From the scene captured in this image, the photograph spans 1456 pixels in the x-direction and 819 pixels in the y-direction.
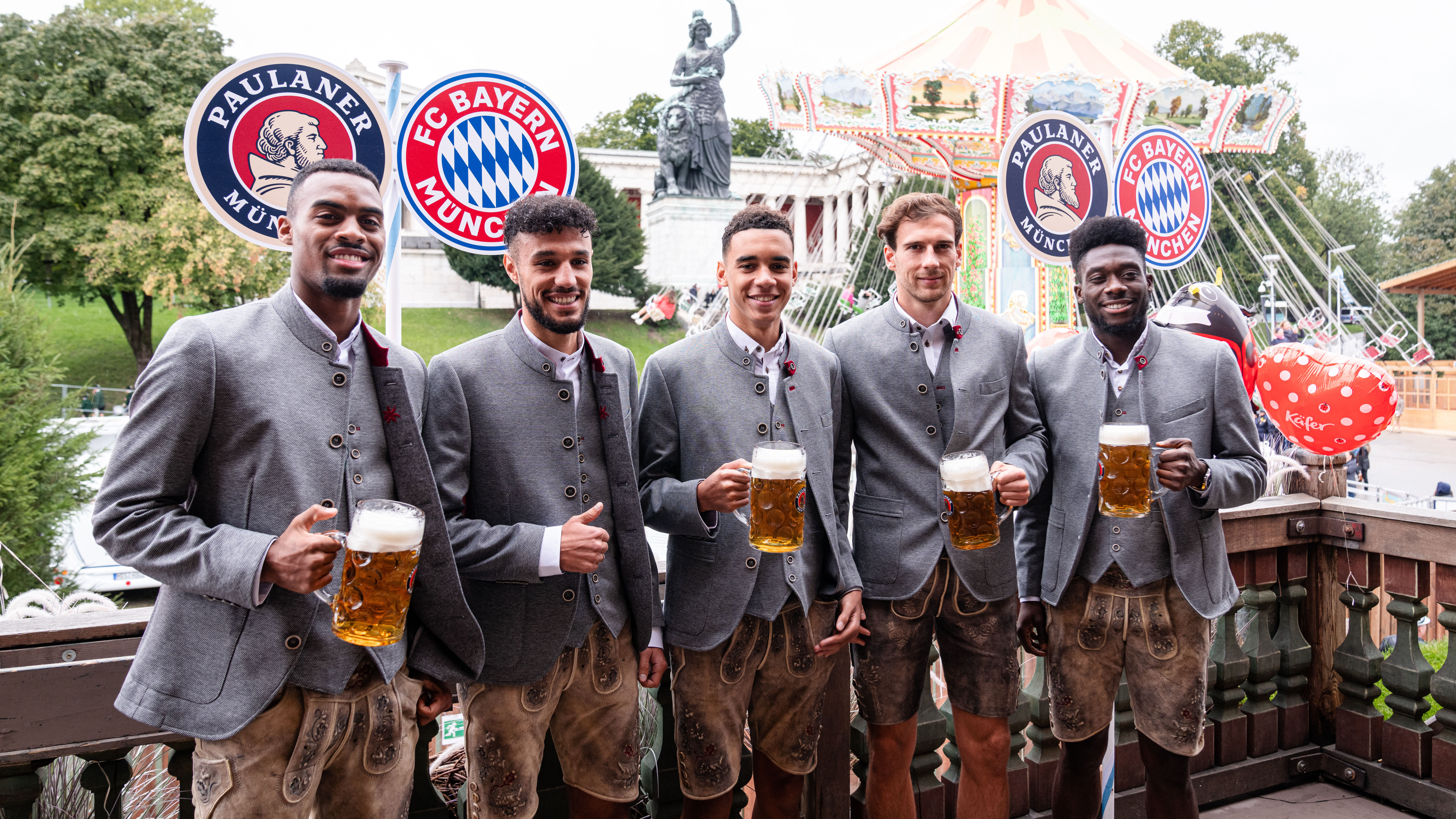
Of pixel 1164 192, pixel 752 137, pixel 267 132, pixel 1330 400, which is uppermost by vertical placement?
pixel 752 137

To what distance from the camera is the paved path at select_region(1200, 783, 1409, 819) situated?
10.4ft

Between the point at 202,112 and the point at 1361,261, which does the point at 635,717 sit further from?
the point at 1361,261

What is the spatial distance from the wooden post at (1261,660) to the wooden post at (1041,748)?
0.86m

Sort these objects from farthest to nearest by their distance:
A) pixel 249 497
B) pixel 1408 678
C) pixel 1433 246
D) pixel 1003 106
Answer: pixel 1433 246, pixel 1003 106, pixel 1408 678, pixel 249 497

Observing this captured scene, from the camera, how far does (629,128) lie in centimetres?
4628

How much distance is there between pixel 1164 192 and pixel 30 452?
373 inches

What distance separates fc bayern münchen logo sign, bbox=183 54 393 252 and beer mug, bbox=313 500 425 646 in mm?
1511

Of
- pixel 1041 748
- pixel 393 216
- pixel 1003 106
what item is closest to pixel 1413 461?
pixel 1003 106

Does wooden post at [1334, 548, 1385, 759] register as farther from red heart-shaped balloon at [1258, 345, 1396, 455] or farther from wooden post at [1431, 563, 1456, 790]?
red heart-shaped balloon at [1258, 345, 1396, 455]

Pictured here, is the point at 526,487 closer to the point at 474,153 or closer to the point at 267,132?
the point at 267,132

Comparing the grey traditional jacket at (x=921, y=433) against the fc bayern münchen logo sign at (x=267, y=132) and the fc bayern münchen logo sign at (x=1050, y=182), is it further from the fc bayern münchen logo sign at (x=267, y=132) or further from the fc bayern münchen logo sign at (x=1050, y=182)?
the fc bayern münchen logo sign at (x=1050, y=182)

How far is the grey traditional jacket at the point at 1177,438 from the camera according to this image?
254 centimetres

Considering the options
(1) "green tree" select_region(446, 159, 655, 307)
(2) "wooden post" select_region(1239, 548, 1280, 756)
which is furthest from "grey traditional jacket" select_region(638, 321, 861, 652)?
(1) "green tree" select_region(446, 159, 655, 307)

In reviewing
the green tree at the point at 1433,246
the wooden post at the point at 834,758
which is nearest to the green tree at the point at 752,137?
Result: the green tree at the point at 1433,246
